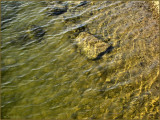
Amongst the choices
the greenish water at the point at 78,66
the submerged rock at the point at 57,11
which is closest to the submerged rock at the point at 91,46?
the greenish water at the point at 78,66

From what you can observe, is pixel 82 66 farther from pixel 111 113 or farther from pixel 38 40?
pixel 38 40

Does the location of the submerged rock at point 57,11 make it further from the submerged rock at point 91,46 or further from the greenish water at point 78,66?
the submerged rock at point 91,46

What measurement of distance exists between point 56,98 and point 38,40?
362 cm

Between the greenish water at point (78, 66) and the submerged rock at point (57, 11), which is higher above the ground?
the submerged rock at point (57, 11)

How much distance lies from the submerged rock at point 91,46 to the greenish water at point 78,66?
0.82 ft

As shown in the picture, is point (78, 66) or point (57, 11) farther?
point (57, 11)

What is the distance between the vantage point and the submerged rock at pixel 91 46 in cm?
724

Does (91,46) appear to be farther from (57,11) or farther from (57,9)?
(57,9)

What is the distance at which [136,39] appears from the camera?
25.8ft

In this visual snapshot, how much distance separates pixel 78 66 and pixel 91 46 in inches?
51.0

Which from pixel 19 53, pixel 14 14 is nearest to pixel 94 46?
pixel 19 53

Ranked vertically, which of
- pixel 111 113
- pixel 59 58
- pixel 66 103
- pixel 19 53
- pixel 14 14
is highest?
pixel 14 14

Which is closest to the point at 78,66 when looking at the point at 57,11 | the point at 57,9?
the point at 57,11

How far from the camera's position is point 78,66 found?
6.88m
